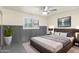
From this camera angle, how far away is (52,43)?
174cm

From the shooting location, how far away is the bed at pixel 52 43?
5.69 ft

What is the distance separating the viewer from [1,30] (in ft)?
5.86

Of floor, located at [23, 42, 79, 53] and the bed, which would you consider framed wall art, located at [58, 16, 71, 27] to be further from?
floor, located at [23, 42, 79, 53]

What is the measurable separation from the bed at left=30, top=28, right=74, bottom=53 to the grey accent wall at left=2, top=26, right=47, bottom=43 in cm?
8

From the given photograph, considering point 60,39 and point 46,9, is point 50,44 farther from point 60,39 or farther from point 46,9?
point 46,9

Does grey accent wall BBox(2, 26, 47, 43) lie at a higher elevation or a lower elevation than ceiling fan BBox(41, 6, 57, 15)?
lower

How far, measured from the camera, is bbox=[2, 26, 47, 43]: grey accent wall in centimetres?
183

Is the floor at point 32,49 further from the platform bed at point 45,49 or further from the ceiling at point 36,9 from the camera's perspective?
the ceiling at point 36,9

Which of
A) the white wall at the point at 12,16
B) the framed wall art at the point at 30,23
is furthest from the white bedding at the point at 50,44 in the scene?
the white wall at the point at 12,16

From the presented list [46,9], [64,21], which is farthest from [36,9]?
[64,21]

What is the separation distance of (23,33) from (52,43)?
0.56m

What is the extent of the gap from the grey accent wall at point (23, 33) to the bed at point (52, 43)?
3.1 inches

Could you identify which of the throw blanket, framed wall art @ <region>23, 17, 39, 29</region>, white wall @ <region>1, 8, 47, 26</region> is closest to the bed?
the throw blanket
